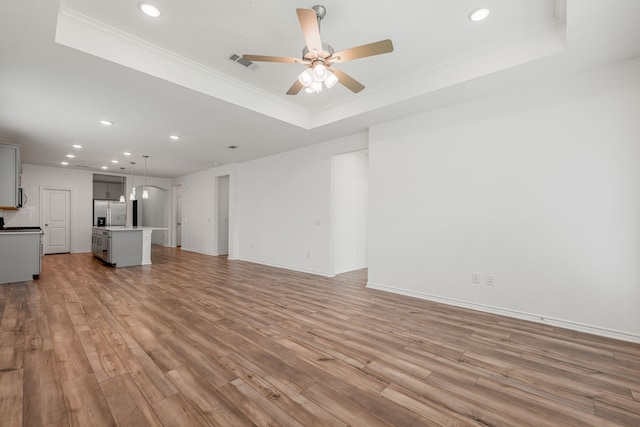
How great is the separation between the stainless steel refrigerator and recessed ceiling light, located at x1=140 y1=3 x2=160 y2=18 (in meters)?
9.55

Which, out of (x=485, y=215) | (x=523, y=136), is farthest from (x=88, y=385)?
(x=523, y=136)

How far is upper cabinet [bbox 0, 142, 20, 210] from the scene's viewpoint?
5.01 m

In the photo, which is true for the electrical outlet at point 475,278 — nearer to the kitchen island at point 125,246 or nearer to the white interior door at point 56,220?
the kitchen island at point 125,246

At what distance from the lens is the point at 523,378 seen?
2090 millimetres

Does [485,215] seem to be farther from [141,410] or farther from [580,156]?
[141,410]

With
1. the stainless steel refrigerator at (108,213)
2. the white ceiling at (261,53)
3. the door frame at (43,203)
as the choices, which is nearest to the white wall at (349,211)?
the white ceiling at (261,53)

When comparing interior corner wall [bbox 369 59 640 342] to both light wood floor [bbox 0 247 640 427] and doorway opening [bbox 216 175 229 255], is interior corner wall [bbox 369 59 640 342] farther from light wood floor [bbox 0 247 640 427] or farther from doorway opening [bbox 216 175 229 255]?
doorway opening [bbox 216 175 229 255]

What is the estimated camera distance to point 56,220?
8.82 m

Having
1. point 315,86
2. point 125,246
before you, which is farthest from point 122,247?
point 315,86

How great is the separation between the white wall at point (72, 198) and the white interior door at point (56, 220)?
121mm

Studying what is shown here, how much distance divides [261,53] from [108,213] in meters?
9.87

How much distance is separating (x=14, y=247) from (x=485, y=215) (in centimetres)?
784

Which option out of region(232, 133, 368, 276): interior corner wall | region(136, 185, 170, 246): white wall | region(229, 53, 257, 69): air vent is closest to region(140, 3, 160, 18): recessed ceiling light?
region(229, 53, 257, 69): air vent

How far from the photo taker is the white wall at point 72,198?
8.29m
